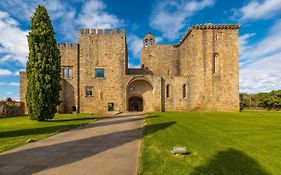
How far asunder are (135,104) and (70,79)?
12.5 m

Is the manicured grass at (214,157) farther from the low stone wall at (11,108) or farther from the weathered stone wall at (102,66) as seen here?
the low stone wall at (11,108)

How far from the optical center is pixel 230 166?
6195 mm

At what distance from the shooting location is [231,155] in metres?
7.34

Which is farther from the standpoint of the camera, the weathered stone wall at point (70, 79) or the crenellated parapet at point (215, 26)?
the weathered stone wall at point (70, 79)

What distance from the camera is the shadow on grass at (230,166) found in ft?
18.8

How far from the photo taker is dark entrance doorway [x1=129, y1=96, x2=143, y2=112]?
38469mm

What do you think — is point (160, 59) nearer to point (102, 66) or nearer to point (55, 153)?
point (102, 66)

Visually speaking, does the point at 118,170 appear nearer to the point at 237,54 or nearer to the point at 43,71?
the point at 43,71

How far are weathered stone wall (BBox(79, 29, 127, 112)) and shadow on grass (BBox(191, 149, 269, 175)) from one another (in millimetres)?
28045

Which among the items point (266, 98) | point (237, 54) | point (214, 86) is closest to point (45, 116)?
point (214, 86)

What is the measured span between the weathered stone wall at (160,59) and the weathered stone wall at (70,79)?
48.2 ft

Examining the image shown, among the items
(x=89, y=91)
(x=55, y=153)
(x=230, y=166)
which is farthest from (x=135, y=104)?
(x=230, y=166)

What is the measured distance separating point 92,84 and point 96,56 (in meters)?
4.79

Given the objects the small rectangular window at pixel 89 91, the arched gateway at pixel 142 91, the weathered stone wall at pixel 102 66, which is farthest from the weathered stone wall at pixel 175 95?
the small rectangular window at pixel 89 91
